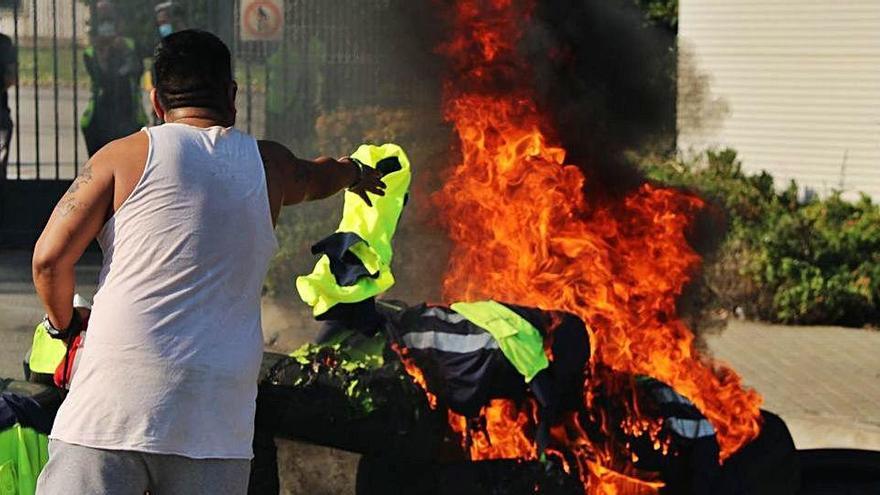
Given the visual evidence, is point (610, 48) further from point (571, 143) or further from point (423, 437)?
point (423, 437)

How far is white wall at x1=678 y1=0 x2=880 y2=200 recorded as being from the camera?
10078mm

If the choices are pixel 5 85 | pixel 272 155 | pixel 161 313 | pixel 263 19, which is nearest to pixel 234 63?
pixel 263 19

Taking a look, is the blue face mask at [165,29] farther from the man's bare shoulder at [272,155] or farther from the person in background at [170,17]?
the man's bare shoulder at [272,155]

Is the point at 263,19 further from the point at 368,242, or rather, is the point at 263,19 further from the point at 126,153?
the point at 126,153

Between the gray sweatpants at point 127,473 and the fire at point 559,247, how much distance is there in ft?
4.13

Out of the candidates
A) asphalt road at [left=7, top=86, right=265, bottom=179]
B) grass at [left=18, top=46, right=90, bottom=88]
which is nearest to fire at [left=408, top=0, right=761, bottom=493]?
asphalt road at [left=7, top=86, right=265, bottom=179]

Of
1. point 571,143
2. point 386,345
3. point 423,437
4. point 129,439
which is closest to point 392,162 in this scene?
point 386,345

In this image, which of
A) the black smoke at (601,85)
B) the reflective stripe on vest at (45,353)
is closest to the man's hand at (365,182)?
the reflective stripe on vest at (45,353)

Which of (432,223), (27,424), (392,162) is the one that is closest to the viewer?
(27,424)

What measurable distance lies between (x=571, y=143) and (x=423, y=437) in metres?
1.76

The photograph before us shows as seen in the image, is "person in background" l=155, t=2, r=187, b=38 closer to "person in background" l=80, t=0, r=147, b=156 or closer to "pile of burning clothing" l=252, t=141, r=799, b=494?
"person in background" l=80, t=0, r=147, b=156

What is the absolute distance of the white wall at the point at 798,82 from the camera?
33.1ft

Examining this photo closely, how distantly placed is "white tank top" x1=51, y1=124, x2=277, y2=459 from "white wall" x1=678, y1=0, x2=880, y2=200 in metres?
7.02

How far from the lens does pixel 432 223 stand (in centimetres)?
652
